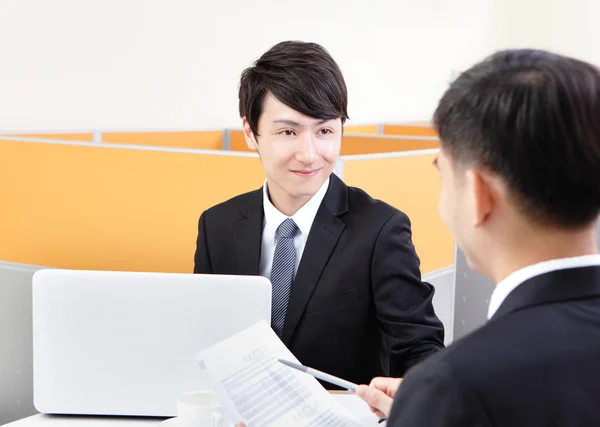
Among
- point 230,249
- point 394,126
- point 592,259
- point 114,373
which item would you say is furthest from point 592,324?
point 394,126

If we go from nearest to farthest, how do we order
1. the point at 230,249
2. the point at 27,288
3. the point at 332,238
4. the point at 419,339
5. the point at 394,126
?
the point at 419,339 → the point at 332,238 → the point at 230,249 → the point at 27,288 → the point at 394,126

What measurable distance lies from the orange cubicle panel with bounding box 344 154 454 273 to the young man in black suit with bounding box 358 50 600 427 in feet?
4.03

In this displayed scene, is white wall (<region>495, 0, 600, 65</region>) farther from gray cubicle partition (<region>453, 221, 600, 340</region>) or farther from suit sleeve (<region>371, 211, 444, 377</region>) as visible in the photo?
suit sleeve (<region>371, 211, 444, 377</region>)

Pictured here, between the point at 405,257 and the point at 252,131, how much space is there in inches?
16.9

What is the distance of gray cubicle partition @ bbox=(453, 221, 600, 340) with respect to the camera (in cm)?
317

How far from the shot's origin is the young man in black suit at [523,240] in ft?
2.18

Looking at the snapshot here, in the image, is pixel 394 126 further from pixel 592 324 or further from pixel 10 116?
pixel 592 324

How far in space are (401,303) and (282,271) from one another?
9.9 inches

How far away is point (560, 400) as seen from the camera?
663mm

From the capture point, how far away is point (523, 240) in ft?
2.48

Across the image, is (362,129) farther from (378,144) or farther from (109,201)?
(109,201)

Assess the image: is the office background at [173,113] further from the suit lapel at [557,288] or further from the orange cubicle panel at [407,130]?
the suit lapel at [557,288]

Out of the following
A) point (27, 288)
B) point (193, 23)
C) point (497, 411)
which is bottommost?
point (27, 288)

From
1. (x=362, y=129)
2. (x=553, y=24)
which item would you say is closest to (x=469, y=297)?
(x=362, y=129)
